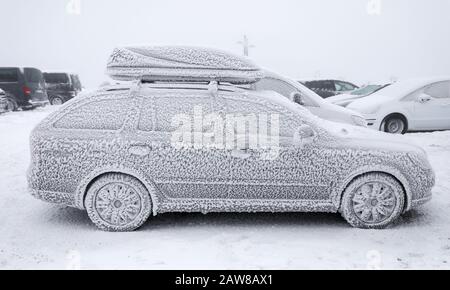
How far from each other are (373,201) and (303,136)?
1013 millimetres

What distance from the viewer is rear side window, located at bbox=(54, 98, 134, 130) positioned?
4.73 m

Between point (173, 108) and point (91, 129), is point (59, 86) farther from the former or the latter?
point (173, 108)

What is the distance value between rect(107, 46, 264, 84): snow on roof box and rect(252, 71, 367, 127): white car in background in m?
3.32

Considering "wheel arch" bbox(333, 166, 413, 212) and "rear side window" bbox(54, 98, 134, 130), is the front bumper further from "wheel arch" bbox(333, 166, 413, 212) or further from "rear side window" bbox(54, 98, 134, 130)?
"rear side window" bbox(54, 98, 134, 130)

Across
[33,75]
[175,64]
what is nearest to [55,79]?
[33,75]

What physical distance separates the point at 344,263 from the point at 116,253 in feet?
6.77

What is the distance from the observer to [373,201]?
475 cm

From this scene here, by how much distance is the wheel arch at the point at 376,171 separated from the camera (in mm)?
4664

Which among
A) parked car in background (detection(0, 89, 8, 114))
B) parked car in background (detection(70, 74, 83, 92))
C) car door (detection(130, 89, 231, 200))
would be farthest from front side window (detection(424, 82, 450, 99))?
parked car in background (detection(70, 74, 83, 92))

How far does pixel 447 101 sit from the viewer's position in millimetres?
11000

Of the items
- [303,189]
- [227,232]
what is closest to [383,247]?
[303,189]

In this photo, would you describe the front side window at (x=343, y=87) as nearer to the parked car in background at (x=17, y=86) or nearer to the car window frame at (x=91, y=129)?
the parked car in background at (x=17, y=86)

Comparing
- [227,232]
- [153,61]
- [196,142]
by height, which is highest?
[153,61]
